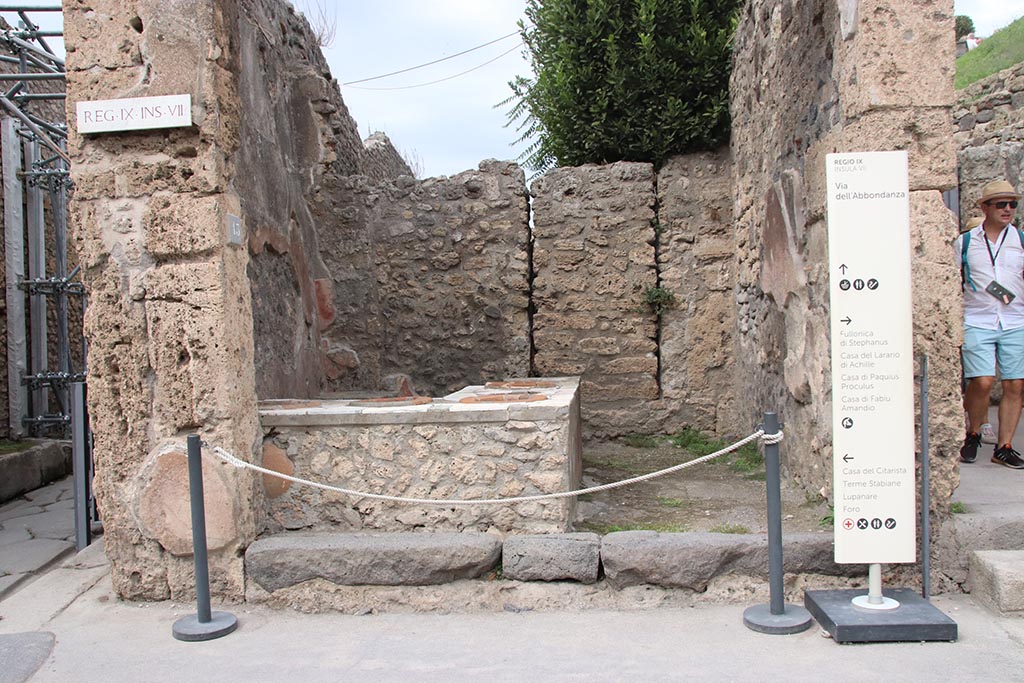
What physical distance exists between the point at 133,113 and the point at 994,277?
4.48 metres

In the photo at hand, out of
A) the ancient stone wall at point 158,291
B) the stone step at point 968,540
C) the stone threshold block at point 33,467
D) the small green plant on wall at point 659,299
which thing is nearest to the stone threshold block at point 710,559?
the stone step at point 968,540

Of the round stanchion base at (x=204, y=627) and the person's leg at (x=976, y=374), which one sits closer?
the round stanchion base at (x=204, y=627)

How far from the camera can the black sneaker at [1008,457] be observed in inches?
172

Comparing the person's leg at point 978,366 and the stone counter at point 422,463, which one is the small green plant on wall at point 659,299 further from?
the stone counter at point 422,463

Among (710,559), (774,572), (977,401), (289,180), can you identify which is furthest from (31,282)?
(977,401)

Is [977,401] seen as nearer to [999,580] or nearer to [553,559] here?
[999,580]

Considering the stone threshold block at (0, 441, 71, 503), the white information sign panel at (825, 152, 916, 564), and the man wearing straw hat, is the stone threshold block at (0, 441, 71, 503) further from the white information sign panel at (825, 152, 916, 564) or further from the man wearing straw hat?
the man wearing straw hat

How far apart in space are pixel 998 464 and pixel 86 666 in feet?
14.9

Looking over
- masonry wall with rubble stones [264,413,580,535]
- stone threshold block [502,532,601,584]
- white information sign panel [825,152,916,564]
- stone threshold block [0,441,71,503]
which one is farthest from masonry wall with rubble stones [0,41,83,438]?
white information sign panel [825,152,916,564]

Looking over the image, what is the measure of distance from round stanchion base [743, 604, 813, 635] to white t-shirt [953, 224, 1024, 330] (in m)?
2.24

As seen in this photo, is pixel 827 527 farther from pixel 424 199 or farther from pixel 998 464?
pixel 424 199

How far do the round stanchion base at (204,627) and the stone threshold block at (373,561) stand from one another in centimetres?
24

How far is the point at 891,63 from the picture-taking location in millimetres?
3391

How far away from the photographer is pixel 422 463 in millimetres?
3818
